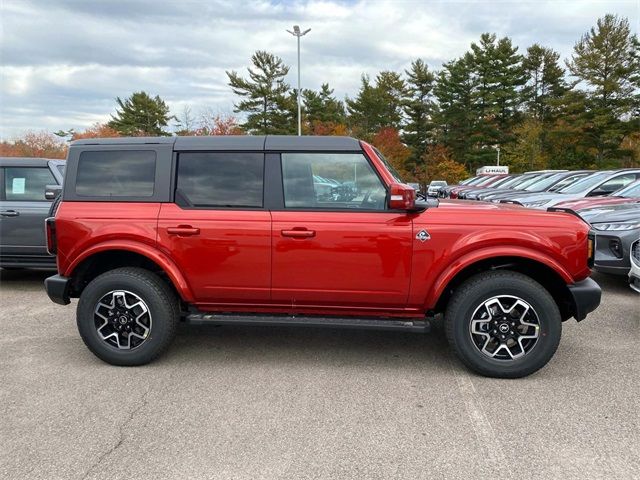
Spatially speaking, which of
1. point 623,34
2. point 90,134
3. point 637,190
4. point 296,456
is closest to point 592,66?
point 623,34

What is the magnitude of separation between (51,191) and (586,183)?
10.1 metres

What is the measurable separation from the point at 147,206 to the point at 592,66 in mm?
44797

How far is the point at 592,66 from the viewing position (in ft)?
128

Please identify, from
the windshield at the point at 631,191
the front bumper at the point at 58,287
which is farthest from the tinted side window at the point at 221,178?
the windshield at the point at 631,191

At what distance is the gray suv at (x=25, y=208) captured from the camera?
20.3ft

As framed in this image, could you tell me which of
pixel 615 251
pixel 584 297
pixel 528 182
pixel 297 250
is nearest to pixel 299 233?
pixel 297 250

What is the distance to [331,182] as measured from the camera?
374 centimetres

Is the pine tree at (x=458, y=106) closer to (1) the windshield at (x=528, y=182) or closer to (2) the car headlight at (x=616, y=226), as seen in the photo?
(1) the windshield at (x=528, y=182)

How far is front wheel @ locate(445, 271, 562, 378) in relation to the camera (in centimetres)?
350

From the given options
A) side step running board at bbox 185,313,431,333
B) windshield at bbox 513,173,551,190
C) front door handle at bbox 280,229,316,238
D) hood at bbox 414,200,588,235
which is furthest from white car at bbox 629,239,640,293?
windshield at bbox 513,173,551,190

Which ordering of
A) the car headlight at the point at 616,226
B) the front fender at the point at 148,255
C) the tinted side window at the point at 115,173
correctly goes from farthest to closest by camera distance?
the car headlight at the point at 616,226 < the tinted side window at the point at 115,173 < the front fender at the point at 148,255

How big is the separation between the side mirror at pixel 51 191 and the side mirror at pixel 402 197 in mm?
4671

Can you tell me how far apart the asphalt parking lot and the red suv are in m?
0.38

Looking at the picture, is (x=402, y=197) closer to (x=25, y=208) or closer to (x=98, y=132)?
(x=25, y=208)
